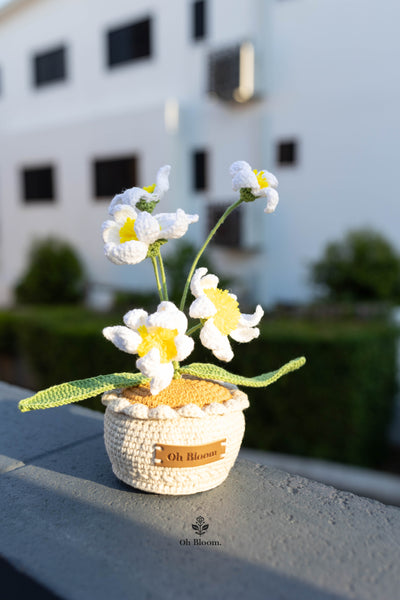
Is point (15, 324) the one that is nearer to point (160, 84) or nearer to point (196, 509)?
point (160, 84)

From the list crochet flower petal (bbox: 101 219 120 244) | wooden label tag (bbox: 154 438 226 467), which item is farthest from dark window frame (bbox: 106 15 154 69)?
wooden label tag (bbox: 154 438 226 467)

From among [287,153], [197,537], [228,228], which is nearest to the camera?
[197,537]

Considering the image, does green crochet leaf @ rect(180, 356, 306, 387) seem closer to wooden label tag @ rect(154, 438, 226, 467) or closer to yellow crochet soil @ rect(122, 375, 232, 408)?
yellow crochet soil @ rect(122, 375, 232, 408)

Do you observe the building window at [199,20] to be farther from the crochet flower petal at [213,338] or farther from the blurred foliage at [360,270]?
the crochet flower petal at [213,338]

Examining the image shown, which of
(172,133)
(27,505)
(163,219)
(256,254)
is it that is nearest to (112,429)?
(27,505)

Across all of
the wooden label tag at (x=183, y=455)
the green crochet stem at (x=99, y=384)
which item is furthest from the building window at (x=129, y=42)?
the wooden label tag at (x=183, y=455)

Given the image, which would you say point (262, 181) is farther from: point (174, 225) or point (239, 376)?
point (239, 376)

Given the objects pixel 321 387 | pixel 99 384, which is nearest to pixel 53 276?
pixel 321 387
